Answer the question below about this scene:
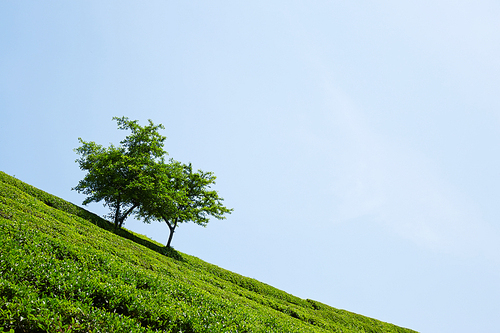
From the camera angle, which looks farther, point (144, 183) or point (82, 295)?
point (144, 183)

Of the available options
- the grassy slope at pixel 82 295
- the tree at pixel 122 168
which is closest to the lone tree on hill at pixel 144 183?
the tree at pixel 122 168

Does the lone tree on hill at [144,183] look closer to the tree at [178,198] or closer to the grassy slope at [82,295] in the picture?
the tree at [178,198]

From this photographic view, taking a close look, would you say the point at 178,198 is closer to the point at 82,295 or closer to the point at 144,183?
the point at 144,183

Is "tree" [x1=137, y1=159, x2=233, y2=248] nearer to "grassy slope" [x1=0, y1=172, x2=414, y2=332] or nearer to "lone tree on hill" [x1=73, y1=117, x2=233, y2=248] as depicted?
"lone tree on hill" [x1=73, y1=117, x2=233, y2=248]

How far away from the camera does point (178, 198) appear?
3647 centimetres

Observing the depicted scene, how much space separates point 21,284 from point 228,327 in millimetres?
7830

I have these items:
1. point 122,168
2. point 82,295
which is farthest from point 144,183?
point 82,295

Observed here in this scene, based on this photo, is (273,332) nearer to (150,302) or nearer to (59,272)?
(150,302)

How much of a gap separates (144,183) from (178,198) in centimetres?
546

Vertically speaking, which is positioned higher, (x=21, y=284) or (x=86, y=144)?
(x=86, y=144)

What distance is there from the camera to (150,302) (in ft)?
37.4

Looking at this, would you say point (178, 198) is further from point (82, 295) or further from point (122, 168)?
point (82, 295)

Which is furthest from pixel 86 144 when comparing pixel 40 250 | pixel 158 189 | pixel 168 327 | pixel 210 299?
pixel 168 327

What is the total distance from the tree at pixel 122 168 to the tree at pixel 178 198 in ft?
4.48
